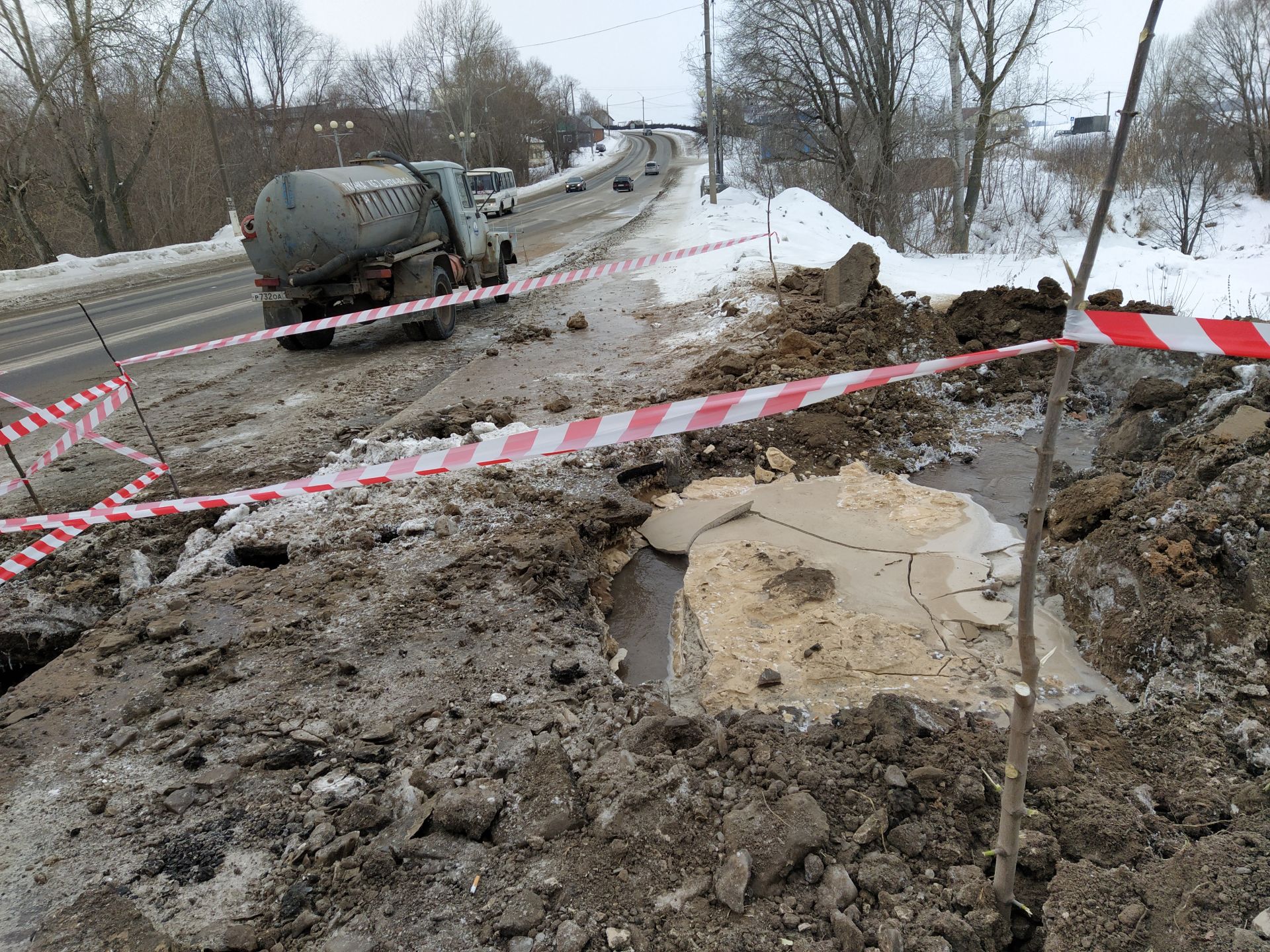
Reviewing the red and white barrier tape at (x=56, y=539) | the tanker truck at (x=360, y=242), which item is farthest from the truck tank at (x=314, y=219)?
the red and white barrier tape at (x=56, y=539)

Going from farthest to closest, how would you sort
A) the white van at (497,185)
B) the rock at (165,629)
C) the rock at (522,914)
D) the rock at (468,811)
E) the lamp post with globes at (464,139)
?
the lamp post with globes at (464,139) < the white van at (497,185) < the rock at (165,629) < the rock at (468,811) < the rock at (522,914)

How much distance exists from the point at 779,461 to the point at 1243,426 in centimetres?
320

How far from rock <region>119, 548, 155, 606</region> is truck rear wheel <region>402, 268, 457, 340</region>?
6.51m

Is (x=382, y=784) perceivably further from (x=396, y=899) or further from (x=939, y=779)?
(x=939, y=779)

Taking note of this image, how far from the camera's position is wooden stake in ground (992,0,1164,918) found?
5.62 ft

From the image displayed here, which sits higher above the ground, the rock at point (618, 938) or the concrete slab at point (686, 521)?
the rock at point (618, 938)

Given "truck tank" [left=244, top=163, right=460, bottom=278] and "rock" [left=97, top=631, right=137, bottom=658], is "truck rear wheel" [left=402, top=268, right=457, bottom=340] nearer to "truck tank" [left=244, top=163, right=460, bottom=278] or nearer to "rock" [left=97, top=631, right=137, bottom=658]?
"truck tank" [left=244, top=163, right=460, bottom=278]

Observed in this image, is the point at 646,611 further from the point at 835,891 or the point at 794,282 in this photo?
the point at 794,282

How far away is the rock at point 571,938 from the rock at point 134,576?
3865mm

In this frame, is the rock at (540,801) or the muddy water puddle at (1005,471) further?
the muddy water puddle at (1005,471)

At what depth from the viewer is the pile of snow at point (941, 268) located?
11164 millimetres

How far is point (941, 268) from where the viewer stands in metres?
13.8

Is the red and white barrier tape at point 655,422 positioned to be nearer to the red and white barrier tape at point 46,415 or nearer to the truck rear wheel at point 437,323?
the red and white barrier tape at point 46,415

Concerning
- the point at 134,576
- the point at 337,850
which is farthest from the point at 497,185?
the point at 337,850
